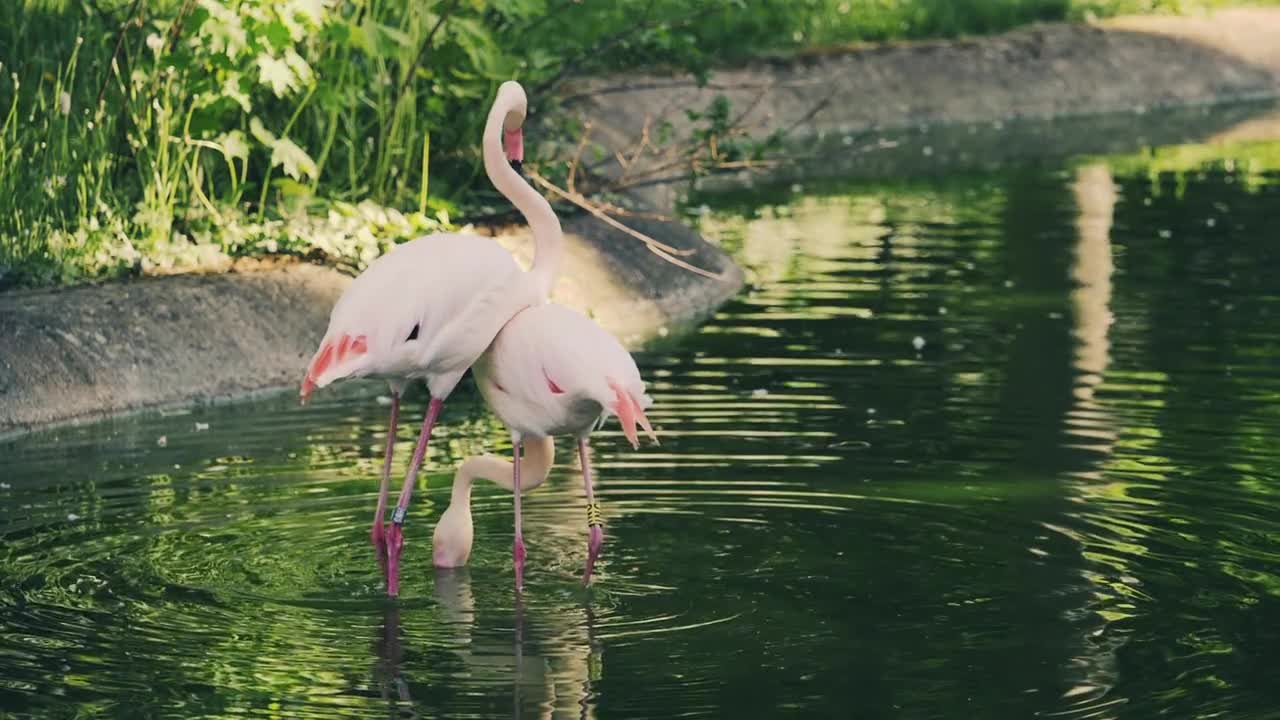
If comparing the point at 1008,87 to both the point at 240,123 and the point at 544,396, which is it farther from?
the point at 544,396

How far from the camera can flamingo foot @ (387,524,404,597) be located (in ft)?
21.0

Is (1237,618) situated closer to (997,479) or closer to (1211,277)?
(997,479)

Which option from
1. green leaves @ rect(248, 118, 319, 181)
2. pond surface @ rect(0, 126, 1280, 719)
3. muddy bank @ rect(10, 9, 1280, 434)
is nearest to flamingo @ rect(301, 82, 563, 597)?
pond surface @ rect(0, 126, 1280, 719)

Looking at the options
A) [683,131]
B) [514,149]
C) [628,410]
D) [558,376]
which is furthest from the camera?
[683,131]

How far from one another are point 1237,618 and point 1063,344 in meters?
4.58

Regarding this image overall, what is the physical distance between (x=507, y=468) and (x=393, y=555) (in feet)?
1.94

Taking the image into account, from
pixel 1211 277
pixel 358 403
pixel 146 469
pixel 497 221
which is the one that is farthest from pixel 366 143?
pixel 1211 277

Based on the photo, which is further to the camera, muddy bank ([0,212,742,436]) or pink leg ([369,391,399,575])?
muddy bank ([0,212,742,436])

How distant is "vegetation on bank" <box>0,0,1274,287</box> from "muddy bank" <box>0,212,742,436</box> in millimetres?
272

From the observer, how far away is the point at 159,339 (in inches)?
380

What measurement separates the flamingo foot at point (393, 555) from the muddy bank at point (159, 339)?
3.08 m

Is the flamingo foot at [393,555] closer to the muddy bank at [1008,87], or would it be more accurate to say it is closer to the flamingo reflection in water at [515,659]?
the flamingo reflection in water at [515,659]

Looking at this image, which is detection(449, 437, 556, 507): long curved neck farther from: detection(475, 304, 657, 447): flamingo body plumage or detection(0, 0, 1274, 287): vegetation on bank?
detection(0, 0, 1274, 287): vegetation on bank

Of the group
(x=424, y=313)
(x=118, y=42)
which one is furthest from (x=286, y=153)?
(x=424, y=313)
